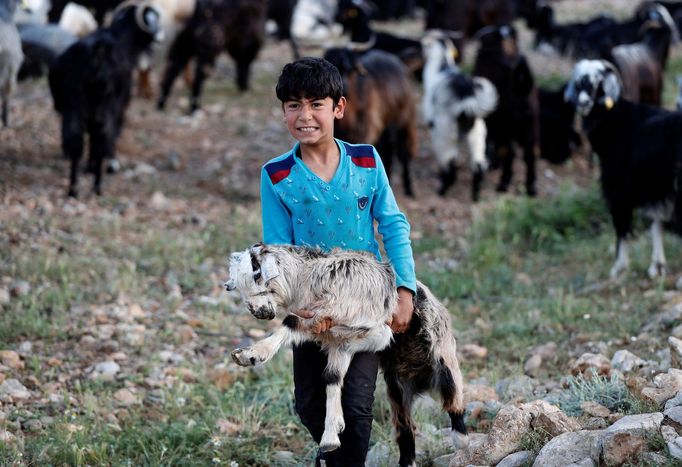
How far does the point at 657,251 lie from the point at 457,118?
10.9 feet

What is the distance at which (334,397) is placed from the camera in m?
3.06

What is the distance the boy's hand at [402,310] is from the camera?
3.19 meters

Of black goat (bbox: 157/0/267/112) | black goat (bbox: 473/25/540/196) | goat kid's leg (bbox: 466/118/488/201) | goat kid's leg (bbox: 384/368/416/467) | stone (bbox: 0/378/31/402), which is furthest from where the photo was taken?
black goat (bbox: 157/0/267/112)

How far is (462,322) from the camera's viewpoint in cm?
599

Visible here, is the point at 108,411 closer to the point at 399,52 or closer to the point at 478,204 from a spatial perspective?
the point at 478,204

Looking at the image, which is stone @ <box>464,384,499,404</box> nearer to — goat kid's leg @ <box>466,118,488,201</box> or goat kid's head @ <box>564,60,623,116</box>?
goat kid's head @ <box>564,60,623,116</box>

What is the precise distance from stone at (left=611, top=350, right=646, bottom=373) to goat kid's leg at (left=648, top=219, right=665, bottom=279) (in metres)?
2.22

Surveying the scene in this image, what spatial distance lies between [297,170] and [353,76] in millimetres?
5812

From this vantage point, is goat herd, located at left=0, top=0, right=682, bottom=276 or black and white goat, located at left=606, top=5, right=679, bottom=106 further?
black and white goat, located at left=606, top=5, right=679, bottom=106

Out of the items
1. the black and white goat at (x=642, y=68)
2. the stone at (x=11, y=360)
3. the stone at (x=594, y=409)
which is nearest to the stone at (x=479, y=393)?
the stone at (x=594, y=409)

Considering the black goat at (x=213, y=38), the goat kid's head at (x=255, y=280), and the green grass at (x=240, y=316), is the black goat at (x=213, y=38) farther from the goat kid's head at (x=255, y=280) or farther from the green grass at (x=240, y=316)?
the goat kid's head at (x=255, y=280)

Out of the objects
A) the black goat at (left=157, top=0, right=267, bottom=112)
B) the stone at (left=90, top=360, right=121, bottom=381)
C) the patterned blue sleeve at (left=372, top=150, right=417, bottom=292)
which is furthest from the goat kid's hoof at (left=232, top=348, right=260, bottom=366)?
the black goat at (left=157, top=0, right=267, bottom=112)

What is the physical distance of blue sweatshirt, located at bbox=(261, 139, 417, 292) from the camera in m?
3.18

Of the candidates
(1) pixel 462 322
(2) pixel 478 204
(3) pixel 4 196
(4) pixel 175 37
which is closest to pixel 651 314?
(1) pixel 462 322
